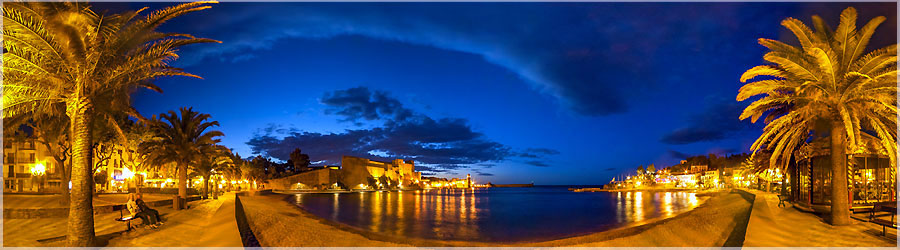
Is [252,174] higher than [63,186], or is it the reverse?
[63,186]

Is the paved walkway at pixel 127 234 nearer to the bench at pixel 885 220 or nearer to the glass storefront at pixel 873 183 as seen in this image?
the bench at pixel 885 220

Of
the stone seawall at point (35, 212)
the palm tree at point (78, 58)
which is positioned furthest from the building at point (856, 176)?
the stone seawall at point (35, 212)

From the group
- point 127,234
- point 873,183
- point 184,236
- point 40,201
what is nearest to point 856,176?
point 873,183

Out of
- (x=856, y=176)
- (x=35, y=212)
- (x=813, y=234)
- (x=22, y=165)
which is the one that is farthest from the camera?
(x=22, y=165)

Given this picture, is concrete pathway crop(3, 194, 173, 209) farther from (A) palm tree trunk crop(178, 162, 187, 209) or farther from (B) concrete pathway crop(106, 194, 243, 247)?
(B) concrete pathway crop(106, 194, 243, 247)

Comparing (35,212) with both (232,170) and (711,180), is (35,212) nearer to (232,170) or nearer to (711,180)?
(232,170)

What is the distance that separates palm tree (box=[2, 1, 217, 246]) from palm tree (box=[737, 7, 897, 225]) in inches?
617

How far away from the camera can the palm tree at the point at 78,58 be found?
30.2ft

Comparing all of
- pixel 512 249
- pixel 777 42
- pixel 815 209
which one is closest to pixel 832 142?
pixel 777 42

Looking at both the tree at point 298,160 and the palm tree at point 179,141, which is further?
the tree at point 298,160

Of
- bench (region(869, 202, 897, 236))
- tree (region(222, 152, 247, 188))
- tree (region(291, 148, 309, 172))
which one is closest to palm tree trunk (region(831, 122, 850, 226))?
bench (region(869, 202, 897, 236))

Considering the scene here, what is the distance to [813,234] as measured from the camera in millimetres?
12758

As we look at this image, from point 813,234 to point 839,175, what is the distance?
7.19 feet

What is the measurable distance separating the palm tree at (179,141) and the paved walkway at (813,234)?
2689 centimetres
